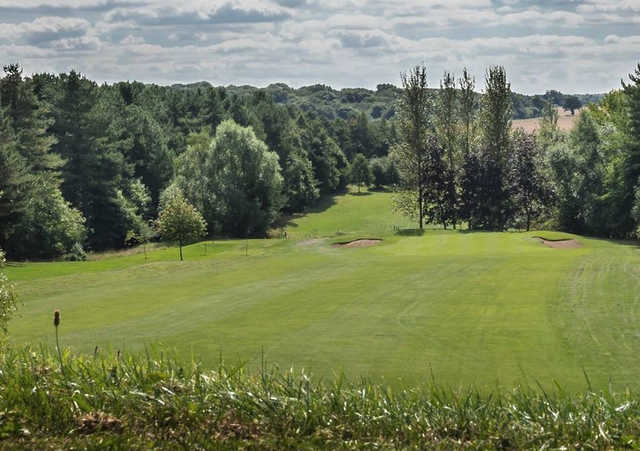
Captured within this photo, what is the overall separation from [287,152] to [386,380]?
3444 inches

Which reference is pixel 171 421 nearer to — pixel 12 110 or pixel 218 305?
pixel 218 305

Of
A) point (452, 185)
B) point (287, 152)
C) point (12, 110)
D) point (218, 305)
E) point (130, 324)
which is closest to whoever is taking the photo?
point (130, 324)

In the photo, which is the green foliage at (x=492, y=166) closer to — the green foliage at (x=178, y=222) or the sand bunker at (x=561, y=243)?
the sand bunker at (x=561, y=243)

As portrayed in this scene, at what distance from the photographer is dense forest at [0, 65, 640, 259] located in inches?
2060

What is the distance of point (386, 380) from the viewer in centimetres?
1470

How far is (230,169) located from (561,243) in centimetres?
3655

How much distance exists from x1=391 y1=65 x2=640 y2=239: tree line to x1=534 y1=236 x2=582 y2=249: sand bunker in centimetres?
922

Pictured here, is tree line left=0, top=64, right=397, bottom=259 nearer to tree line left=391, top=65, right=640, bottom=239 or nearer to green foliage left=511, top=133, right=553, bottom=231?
tree line left=391, top=65, right=640, bottom=239

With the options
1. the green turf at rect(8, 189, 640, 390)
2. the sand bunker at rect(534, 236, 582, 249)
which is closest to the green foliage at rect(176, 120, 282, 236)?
the green turf at rect(8, 189, 640, 390)

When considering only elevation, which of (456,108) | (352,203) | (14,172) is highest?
(456,108)

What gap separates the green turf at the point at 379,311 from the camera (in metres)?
16.4

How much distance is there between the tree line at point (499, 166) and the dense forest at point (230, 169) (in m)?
0.13

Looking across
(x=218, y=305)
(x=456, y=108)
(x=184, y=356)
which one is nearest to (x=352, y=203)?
(x=456, y=108)

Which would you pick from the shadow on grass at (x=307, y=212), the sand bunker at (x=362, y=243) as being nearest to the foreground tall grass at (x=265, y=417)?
the sand bunker at (x=362, y=243)
